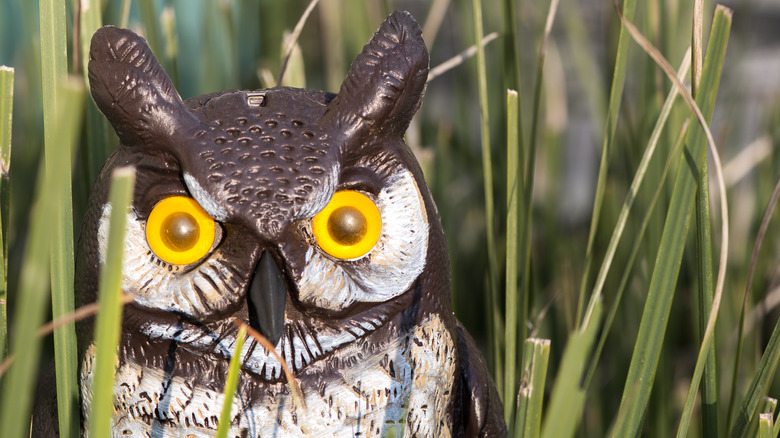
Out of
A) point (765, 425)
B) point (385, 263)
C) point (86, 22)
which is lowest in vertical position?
point (765, 425)

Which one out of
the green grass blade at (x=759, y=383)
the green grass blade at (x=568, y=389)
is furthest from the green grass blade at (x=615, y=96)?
the green grass blade at (x=568, y=389)

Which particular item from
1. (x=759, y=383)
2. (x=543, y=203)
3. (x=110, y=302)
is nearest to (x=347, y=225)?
(x=110, y=302)

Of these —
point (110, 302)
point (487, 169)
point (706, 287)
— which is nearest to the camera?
point (110, 302)

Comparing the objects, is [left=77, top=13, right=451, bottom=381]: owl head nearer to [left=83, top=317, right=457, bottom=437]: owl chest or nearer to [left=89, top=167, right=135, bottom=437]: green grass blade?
[left=83, top=317, right=457, bottom=437]: owl chest

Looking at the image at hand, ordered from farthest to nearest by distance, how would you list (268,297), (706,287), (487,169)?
(487,169)
(706,287)
(268,297)

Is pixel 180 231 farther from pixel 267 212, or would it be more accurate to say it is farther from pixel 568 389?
pixel 568 389

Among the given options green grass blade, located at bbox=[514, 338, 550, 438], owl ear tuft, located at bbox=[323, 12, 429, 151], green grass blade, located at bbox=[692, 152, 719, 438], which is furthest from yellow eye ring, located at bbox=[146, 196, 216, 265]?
green grass blade, located at bbox=[692, 152, 719, 438]

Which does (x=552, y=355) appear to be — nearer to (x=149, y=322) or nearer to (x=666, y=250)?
(x=666, y=250)

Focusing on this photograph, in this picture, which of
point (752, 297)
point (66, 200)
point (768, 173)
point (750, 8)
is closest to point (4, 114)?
point (66, 200)
